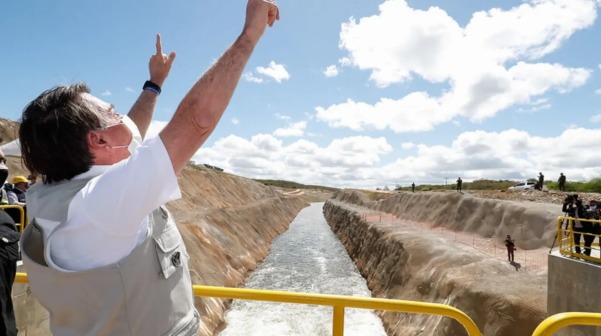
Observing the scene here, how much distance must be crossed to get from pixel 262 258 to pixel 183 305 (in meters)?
41.4

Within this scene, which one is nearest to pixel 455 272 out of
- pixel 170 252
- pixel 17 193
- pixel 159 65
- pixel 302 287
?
pixel 302 287

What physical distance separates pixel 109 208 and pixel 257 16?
97 cm

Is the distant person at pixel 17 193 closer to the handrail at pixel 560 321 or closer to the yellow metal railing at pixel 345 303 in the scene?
the yellow metal railing at pixel 345 303

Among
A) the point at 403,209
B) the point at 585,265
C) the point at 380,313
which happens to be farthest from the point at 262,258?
the point at 585,265

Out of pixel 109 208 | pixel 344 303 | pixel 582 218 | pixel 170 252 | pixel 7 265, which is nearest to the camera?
pixel 109 208

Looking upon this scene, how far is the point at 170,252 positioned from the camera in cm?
154

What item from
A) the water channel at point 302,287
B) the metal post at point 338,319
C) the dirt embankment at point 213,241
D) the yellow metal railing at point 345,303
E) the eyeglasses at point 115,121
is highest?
the eyeglasses at point 115,121

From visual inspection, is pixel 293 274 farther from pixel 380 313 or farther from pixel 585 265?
pixel 585 265

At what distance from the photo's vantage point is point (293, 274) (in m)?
35.3

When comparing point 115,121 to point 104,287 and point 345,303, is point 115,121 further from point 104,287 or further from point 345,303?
point 345,303

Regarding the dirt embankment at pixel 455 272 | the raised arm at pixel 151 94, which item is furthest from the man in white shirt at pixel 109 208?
the dirt embankment at pixel 455 272

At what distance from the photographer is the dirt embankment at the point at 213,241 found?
21.8 feet

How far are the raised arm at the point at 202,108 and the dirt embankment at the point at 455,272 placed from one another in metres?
16.6

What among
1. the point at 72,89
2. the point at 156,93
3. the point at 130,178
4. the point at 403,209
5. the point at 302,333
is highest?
the point at 156,93
